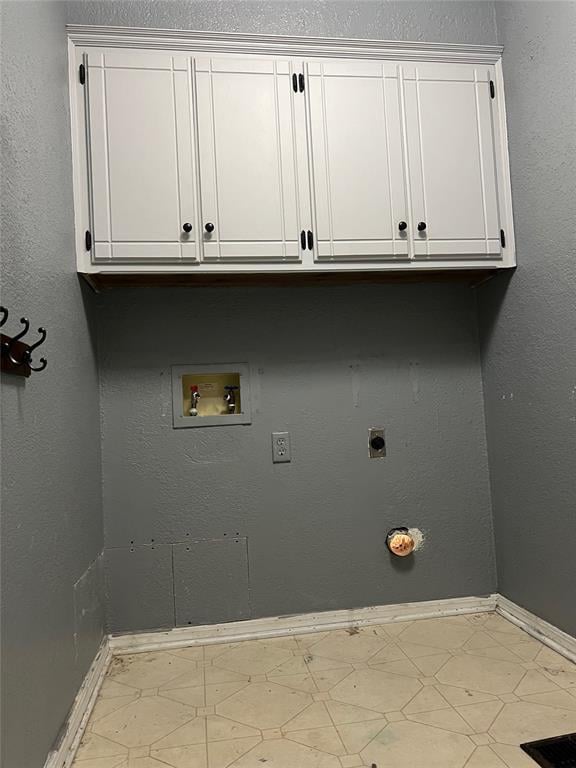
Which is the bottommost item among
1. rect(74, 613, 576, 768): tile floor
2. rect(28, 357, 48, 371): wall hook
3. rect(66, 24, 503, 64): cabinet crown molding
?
rect(74, 613, 576, 768): tile floor

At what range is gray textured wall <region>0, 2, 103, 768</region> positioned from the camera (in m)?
1.10

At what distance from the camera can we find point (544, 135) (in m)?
1.82

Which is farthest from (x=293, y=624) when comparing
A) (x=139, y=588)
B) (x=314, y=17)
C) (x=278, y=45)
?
(x=314, y=17)

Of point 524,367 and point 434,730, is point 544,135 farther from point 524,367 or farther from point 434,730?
point 434,730

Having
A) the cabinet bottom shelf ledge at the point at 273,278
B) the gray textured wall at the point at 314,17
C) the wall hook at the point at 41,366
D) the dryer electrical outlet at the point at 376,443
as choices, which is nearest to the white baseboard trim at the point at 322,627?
the dryer electrical outlet at the point at 376,443

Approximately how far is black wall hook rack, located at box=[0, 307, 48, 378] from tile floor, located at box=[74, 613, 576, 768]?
41.9 inches

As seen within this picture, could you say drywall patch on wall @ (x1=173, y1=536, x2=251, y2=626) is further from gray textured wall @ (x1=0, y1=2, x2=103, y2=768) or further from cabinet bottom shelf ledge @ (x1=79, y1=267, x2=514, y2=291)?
cabinet bottom shelf ledge @ (x1=79, y1=267, x2=514, y2=291)

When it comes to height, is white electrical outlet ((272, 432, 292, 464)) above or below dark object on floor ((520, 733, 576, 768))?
above

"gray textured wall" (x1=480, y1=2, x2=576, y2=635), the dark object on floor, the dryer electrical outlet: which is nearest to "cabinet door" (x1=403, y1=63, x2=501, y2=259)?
"gray textured wall" (x1=480, y1=2, x2=576, y2=635)

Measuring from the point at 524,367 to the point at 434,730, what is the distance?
4.31 ft

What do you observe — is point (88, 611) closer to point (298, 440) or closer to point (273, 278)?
point (298, 440)

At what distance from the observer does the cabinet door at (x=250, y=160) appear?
1.85 meters

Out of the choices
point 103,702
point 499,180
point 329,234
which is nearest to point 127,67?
point 329,234

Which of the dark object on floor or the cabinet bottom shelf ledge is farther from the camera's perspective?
the cabinet bottom shelf ledge
